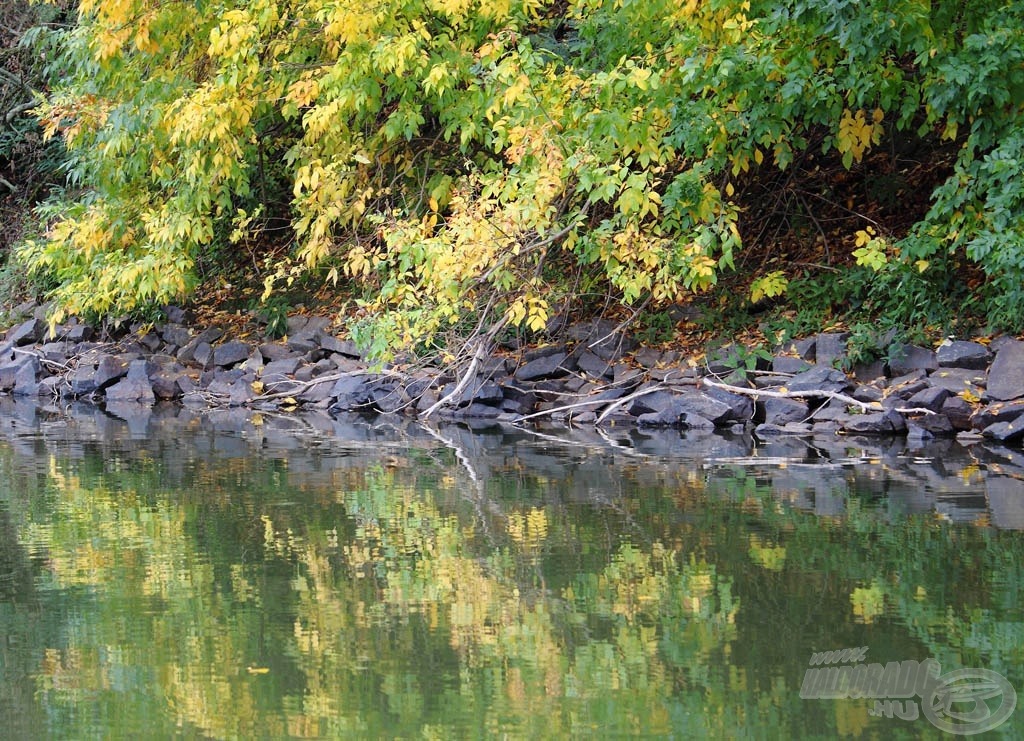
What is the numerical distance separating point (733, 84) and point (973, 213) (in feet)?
7.71

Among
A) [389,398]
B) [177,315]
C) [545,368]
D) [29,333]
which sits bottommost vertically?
[389,398]

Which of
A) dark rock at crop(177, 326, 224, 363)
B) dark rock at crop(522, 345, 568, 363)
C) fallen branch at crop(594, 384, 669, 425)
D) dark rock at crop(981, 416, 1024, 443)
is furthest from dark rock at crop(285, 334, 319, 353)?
dark rock at crop(981, 416, 1024, 443)

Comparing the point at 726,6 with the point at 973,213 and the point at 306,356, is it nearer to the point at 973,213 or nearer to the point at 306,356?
the point at 973,213

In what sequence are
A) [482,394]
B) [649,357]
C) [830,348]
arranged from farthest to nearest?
[482,394], [649,357], [830,348]

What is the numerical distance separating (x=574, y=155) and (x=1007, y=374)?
4.09m

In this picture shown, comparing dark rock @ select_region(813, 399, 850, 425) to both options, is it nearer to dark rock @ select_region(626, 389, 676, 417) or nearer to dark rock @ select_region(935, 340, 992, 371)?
dark rock @ select_region(935, 340, 992, 371)

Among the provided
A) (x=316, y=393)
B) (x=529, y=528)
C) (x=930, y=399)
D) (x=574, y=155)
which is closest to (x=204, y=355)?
(x=316, y=393)

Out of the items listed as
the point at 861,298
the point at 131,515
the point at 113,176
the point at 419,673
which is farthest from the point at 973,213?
the point at 113,176

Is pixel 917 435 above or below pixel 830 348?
below

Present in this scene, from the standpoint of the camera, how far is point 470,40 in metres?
13.5

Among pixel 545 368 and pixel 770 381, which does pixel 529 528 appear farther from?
pixel 545 368

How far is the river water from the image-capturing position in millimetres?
4195

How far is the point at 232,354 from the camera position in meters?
16.7

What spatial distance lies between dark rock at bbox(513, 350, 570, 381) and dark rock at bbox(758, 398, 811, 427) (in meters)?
2.52
